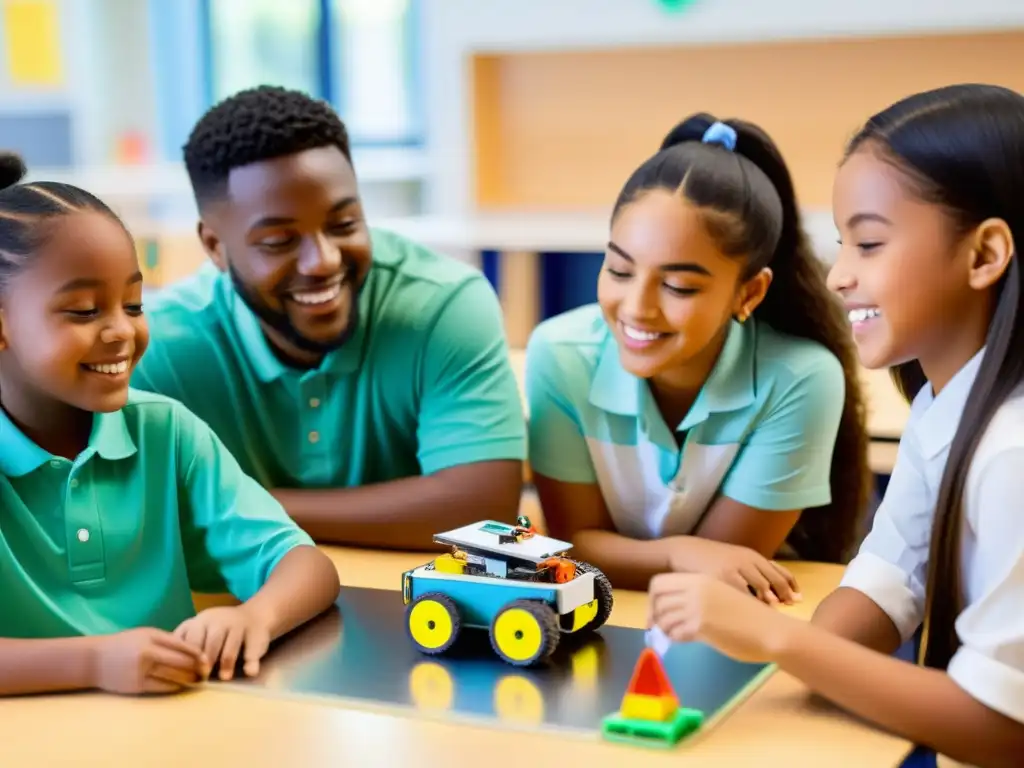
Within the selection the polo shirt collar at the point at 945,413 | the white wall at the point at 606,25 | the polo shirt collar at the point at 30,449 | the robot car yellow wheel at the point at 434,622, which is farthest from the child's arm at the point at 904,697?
the white wall at the point at 606,25

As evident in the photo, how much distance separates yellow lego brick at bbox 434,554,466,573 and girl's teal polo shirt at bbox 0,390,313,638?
0.20m

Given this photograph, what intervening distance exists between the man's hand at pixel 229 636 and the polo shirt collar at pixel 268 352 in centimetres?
60

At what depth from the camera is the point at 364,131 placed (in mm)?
6332

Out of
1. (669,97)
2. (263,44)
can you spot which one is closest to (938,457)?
(669,97)

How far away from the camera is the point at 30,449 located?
1384 millimetres

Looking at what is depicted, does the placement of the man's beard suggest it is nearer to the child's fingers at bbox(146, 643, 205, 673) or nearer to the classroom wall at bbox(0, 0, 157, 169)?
the child's fingers at bbox(146, 643, 205, 673)

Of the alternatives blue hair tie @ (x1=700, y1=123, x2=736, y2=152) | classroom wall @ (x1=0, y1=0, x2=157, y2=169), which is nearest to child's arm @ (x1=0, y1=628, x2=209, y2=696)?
blue hair tie @ (x1=700, y1=123, x2=736, y2=152)

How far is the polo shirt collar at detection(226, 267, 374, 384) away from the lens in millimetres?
1935

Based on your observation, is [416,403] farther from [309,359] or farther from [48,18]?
[48,18]

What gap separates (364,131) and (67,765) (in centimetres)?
541

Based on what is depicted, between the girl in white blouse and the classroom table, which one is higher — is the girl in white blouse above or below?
above

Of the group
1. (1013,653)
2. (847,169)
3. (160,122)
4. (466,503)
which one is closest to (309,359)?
(466,503)

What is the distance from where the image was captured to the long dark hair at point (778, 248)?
1.70 m

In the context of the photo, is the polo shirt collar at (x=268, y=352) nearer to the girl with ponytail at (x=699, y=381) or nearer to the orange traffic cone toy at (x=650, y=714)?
the girl with ponytail at (x=699, y=381)
